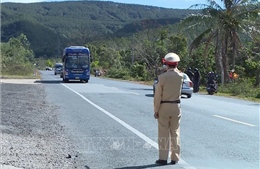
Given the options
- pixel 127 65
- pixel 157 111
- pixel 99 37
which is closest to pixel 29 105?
pixel 157 111

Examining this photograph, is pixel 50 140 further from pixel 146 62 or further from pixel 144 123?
pixel 146 62

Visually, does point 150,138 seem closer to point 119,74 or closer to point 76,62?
point 76,62

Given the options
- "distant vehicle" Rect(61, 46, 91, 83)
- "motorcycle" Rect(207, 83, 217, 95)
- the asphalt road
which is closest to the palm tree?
"motorcycle" Rect(207, 83, 217, 95)

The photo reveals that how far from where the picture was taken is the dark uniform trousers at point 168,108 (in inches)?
299

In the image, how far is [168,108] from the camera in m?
7.60

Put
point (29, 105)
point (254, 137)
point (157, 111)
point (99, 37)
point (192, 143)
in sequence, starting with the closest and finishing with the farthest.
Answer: point (157, 111), point (192, 143), point (254, 137), point (29, 105), point (99, 37)

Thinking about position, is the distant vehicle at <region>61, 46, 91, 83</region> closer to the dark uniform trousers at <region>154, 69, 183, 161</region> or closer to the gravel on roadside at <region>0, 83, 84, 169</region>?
the gravel on roadside at <region>0, 83, 84, 169</region>

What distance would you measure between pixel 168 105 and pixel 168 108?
0.05 meters

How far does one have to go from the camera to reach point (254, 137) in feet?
35.4

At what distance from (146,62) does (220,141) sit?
52.9 m

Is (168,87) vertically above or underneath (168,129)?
above

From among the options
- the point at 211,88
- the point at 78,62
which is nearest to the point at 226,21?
the point at 211,88

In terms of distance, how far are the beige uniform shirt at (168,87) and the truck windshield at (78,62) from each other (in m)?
33.4

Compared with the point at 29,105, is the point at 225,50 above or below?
above
